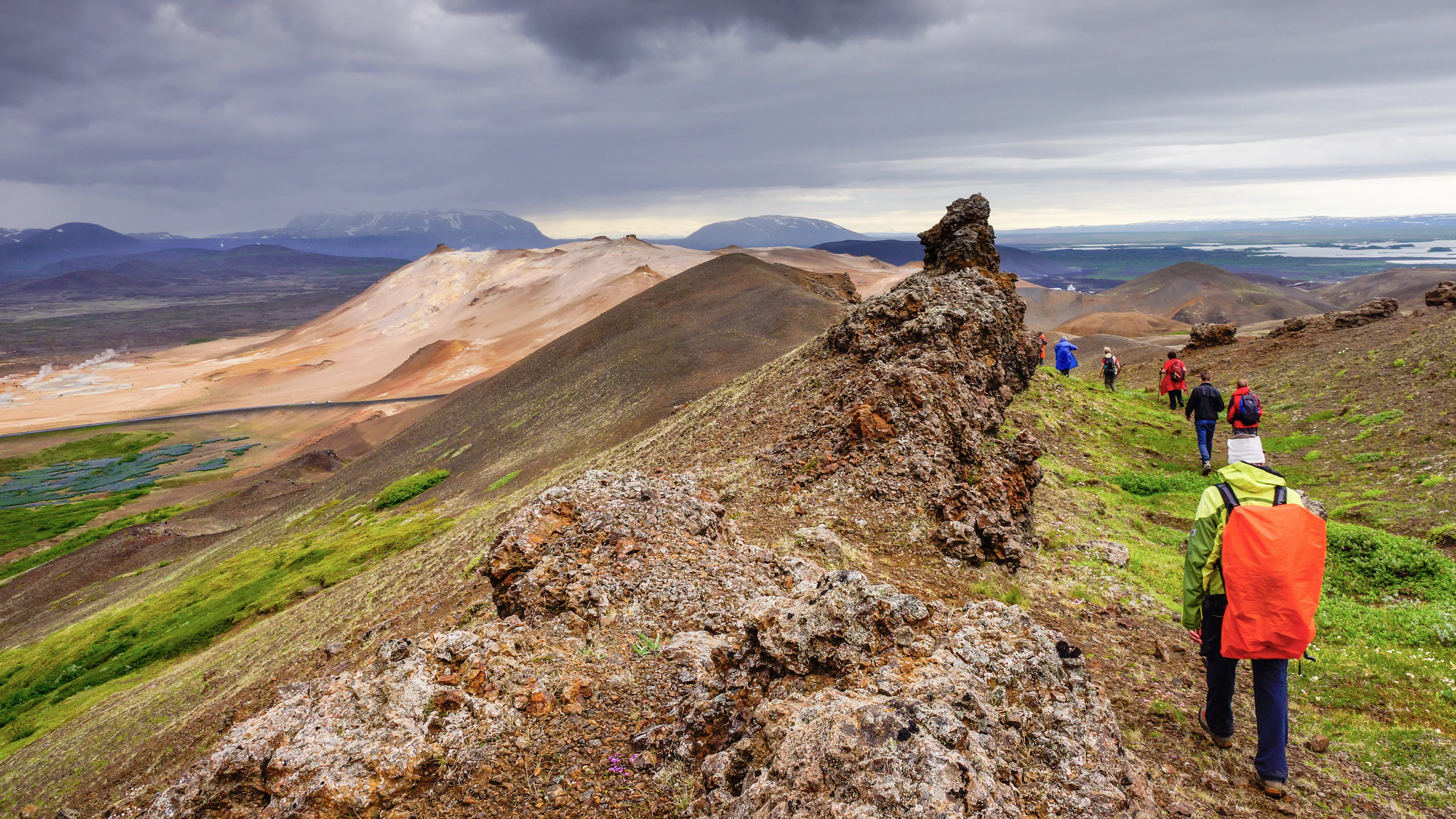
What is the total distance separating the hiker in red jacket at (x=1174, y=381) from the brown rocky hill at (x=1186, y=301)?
3890 inches

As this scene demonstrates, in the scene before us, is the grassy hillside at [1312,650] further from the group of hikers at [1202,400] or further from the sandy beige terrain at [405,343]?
the sandy beige terrain at [405,343]

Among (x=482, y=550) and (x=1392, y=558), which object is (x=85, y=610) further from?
(x=1392, y=558)

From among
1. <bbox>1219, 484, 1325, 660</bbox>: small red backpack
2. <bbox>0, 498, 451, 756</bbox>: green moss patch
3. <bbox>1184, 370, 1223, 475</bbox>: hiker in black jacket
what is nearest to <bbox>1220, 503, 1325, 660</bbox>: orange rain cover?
<bbox>1219, 484, 1325, 660</bbox>: small red backpack

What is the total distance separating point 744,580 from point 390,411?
7623 cm

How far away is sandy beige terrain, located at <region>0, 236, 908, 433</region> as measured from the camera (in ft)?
315

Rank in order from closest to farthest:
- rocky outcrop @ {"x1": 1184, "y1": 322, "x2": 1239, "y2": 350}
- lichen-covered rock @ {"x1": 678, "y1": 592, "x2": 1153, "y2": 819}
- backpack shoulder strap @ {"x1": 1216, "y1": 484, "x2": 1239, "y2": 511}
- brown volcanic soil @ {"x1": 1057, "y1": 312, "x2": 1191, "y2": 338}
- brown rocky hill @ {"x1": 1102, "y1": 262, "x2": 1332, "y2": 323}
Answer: lichen-covered rock @ {"x1": 678, "y1": 592, "x2": 1153, "y2": 819} → backpack shoulder strap @ {"x1": 1216, "y1": 484, "x2": 1239, "y2": 511} → rocky outcrop @ {"x1": 1184, "y1": 322, "x2": 1239, "y2": 350} → brown volcanic soil @ {"x1": 1057, "y1": 312, "x2": 1191, "y2": 338} → brown rocky hill @ {"x1": 1102, "y1": 262, "x2": 1332, "y2": 323}

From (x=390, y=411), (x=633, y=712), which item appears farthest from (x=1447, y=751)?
(x=390, y=411)

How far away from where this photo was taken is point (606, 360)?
141 ft

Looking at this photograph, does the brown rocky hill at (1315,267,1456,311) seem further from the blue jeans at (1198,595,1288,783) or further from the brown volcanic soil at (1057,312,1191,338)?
the blue jeans at (1198,595,1288,783)

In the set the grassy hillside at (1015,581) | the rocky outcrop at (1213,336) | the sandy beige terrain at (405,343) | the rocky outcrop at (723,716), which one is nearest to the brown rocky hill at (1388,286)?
the sandy beige terrain at (405,343)

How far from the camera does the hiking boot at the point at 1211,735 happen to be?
19.4 ft

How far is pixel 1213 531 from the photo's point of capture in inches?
229

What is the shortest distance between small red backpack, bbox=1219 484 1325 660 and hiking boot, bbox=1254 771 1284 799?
904mm

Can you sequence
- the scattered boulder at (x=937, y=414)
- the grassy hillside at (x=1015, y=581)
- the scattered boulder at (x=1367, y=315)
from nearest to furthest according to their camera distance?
the grassy hillside at (x=1015, y=581) → the scattered boulder at (x=937, y=414) → the scattered boulder at (x=1367, y=315)
